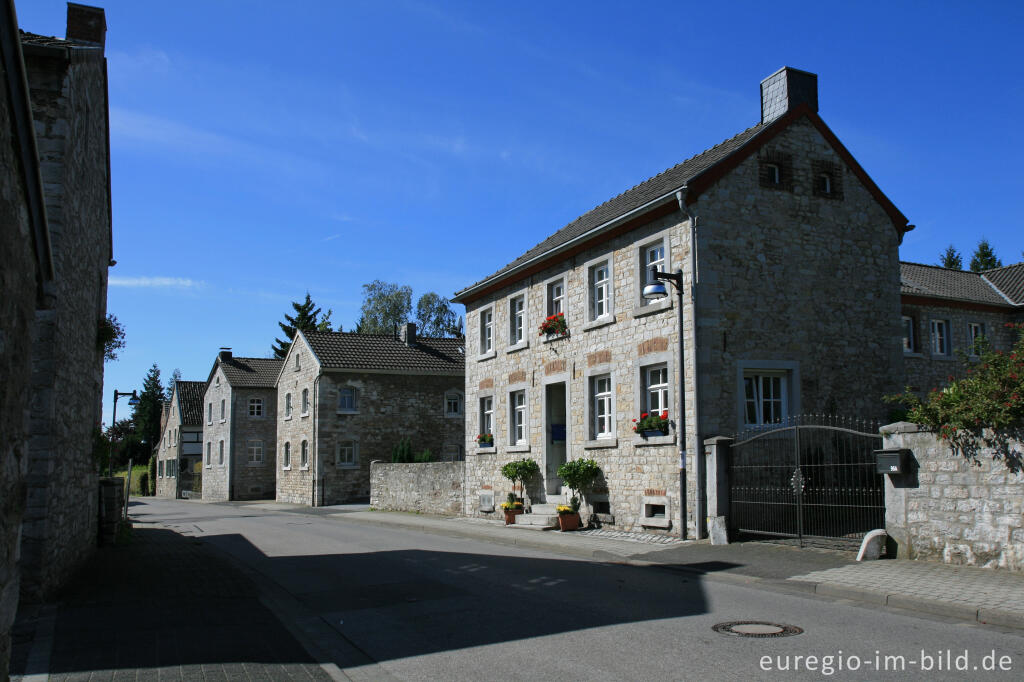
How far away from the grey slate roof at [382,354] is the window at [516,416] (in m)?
14.4

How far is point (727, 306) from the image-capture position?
16578 mm

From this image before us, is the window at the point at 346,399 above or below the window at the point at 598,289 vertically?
below

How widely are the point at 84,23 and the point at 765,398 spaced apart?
46.9ft

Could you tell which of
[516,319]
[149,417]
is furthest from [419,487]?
[149,417]

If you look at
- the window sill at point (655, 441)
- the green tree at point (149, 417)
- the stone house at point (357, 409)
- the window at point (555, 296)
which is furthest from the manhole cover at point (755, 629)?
the green tree at point (149, 417)

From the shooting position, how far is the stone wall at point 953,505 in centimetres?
1009

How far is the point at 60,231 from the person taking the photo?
935cm

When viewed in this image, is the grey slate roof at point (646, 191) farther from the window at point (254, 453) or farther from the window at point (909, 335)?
the window at point (254, 453)

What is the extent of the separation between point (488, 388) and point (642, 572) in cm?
1281

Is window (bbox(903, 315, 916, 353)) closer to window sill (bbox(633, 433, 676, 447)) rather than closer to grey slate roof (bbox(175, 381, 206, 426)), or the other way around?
window sill (bbox(633, 433, 676, 447))

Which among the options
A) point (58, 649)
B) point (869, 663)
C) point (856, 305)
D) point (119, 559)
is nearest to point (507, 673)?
point (869, 663)

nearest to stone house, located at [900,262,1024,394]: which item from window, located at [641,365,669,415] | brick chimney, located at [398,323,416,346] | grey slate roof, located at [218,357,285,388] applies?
window, located at [641,365,669,415]

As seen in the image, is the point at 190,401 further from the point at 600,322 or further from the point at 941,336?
the point at 941,336

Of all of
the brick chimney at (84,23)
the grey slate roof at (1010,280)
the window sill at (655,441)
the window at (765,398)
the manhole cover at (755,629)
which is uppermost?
the brick chimney at (84,23)
